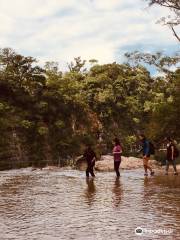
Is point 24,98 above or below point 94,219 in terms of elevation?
above

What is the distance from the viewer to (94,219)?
10.7m

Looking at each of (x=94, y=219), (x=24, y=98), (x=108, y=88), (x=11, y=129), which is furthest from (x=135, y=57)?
(x=94, y=219)

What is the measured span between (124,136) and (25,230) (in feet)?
172

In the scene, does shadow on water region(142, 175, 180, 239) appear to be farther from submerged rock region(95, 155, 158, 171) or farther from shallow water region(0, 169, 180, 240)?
submerged rock region(95, 155, 158, 171)

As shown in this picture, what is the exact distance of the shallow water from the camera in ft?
30.1

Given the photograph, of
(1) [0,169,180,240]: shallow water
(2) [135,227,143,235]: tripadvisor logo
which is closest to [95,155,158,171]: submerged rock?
(1) [0,169,180,240]: shallow water

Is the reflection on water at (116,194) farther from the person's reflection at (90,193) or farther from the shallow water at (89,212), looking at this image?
the person's reflection at (90,193)

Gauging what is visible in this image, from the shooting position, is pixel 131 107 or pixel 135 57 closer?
pixel 135 57

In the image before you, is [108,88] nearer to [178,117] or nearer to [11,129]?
Answer: [11,129]

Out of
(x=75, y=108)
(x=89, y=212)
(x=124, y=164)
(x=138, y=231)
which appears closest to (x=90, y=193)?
(x=89, y=212)

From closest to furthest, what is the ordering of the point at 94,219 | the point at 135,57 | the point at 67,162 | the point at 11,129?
1. the point at 94,219
2. the point at 67,162
3. the point at 11,129
4. the point at 135,57

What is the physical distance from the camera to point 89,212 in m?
11.7

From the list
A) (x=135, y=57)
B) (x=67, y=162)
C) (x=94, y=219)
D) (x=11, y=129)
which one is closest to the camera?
(x=94, y=219)

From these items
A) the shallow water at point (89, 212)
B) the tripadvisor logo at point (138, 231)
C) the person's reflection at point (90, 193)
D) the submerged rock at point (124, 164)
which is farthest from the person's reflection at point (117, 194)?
the submerged rock at point (124, 164)
